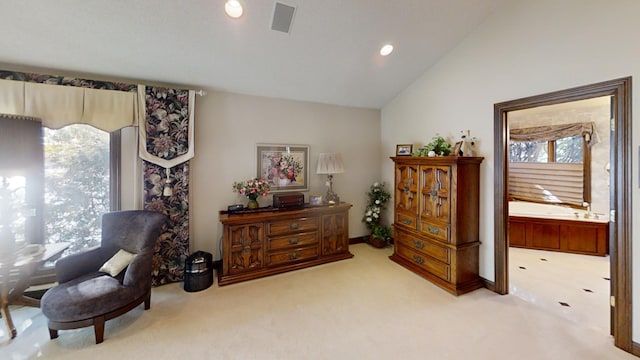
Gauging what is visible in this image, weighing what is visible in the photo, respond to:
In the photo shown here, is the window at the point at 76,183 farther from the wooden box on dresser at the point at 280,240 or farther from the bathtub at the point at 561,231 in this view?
the bathtub at the point at 561,231

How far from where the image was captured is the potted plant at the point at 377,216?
14.5 ft

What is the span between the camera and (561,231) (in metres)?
4.07

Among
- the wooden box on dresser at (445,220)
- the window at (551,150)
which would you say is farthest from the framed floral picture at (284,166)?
the window at (551,150)

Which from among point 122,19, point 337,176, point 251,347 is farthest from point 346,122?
point 251,347

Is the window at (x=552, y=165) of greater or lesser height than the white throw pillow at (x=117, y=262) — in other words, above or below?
above

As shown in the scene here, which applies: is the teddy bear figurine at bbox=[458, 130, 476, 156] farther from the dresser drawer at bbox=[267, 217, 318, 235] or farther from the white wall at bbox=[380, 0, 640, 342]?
the dresser drawer at bbox=[267, 217, 318, 235]

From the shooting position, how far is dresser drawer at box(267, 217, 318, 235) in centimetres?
338

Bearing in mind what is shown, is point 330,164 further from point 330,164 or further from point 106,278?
point 106,278

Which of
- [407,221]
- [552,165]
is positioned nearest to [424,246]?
[407,221]

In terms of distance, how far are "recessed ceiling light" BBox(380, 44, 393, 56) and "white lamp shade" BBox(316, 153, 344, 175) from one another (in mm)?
1538

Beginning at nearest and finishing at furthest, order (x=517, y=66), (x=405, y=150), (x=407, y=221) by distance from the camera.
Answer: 1. (x=517, y=66)
2. (x=407, y=221)
3. (x=405, y=150)

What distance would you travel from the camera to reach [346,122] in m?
4.45

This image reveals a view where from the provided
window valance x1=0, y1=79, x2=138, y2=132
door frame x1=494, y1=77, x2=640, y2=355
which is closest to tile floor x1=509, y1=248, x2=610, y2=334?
door frame x1=494, y1=77, x2=640, y2=355

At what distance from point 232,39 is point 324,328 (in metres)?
3.03
